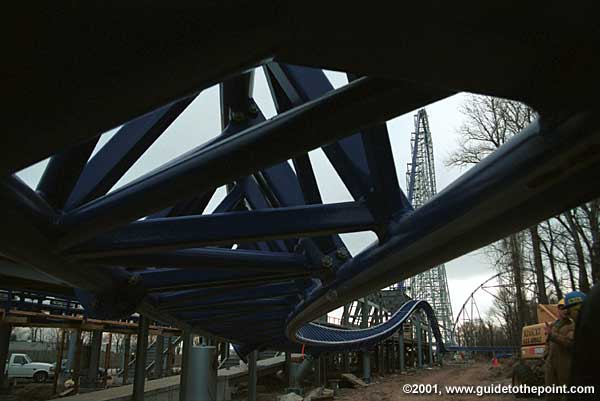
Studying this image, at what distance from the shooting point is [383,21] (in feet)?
4.25

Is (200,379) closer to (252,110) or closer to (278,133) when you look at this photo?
(252,110)

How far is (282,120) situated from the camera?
2.10m

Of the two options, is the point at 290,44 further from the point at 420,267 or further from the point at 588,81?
the point at 420,267

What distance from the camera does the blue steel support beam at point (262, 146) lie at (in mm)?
1887

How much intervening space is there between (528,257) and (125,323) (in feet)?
57.2

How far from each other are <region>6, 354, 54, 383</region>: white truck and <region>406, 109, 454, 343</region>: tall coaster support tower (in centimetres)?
3852

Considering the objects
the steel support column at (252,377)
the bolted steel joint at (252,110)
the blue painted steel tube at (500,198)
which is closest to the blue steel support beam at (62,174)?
the bolted steel joint at (252,110)

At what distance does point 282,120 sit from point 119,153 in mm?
1976

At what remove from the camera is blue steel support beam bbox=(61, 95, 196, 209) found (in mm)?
3621

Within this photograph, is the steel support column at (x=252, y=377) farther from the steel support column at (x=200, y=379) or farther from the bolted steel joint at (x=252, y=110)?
the bolted steel joint at (x=252, y=110)

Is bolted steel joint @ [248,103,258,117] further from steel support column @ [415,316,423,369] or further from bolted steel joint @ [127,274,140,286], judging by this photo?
steel support column @ [415,316,423,369]

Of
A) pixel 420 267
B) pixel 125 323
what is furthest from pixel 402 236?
pixel 125 323

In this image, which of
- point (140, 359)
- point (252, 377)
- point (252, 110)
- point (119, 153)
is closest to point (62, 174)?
point (119, 153)

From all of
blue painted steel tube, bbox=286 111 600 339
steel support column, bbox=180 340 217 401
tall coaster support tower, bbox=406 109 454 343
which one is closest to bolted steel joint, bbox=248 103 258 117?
blue painted steel tube, bbox=286 111 600 339
